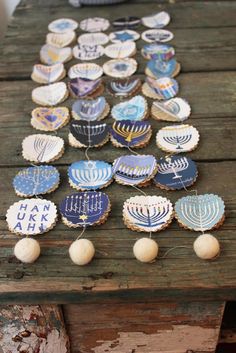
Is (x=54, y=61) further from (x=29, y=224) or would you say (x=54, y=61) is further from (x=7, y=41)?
(x=29, y=224)

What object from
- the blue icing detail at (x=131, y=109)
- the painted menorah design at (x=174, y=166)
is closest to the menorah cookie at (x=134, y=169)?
the painted menorah design at (x=174, y=166)

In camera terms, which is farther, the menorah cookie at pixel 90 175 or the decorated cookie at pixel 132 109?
the decorated cookie at pixel 132 109

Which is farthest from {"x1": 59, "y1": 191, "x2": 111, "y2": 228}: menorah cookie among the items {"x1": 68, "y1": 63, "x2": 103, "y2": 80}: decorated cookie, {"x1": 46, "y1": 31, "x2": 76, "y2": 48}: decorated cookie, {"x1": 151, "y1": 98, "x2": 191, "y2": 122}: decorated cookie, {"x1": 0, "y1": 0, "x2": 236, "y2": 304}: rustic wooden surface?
{"x1": 46, "y1": 31, "x2": 76, "y2": 48}: decorated cookie

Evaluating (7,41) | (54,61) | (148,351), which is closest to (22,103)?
(54,61)

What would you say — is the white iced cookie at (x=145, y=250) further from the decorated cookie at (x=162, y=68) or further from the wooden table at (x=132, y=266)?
the decorated cookie at (x=162, y=68)

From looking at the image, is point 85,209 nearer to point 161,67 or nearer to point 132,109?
point 132,109

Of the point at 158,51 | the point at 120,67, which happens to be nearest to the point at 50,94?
the point at 120,67

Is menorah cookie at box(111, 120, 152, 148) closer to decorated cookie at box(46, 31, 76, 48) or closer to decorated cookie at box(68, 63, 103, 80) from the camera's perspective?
decorated cookie at box(68, 63, 103, 80)
